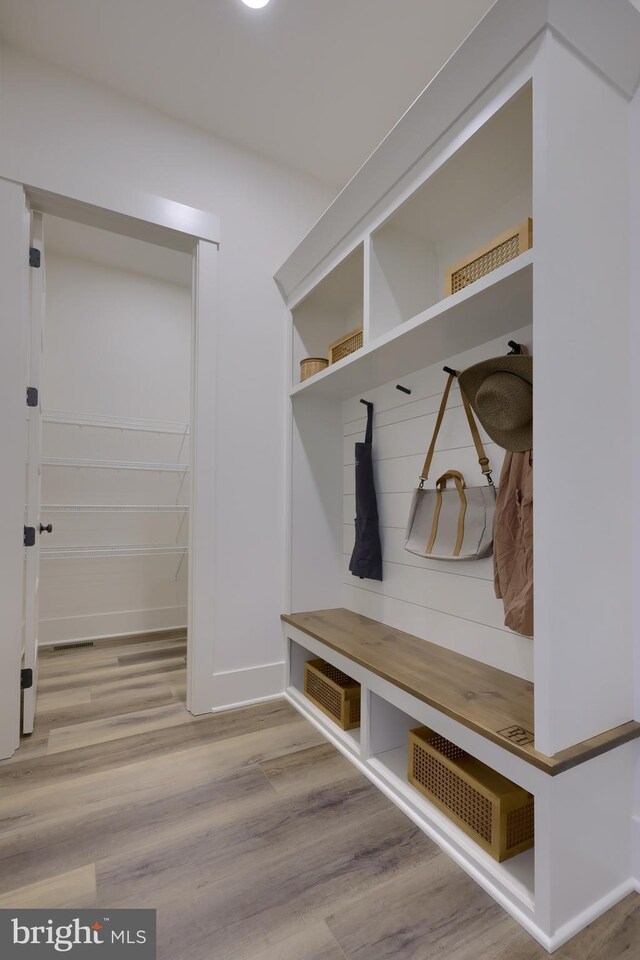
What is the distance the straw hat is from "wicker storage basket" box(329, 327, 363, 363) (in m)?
0.71

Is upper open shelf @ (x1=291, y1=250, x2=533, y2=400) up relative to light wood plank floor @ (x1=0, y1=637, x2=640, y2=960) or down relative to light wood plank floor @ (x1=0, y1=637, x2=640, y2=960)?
up

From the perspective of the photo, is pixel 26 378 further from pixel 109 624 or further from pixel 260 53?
pixel 109 624

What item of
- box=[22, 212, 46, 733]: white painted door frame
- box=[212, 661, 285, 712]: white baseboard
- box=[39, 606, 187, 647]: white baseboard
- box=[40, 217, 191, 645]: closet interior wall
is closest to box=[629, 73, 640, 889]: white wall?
box=[212, 661, 285, 712]: white baseboard

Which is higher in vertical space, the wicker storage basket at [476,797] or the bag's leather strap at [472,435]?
the bag's leather strap at [472,435]

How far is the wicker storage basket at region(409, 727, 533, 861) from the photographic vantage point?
132cm

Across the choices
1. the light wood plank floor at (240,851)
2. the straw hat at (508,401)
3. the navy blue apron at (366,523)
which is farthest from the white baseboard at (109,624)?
the straw hat at (508,401)

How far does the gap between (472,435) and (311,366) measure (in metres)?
0.96

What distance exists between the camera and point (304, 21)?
Answer: 194 cm

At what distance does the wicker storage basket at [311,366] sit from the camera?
2412 mm

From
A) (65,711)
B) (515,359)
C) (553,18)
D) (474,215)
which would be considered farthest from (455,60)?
(65,711)

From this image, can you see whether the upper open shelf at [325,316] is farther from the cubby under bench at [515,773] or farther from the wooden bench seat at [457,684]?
the cubby under bench at [515,773]

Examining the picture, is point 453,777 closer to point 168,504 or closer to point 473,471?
point 473,471

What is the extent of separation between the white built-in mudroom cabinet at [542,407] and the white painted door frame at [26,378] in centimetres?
73

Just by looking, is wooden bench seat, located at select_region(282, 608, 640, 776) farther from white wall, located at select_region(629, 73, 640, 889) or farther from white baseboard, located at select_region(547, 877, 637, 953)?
white baseboard, located at select_region(547, 877, 637, 953)
